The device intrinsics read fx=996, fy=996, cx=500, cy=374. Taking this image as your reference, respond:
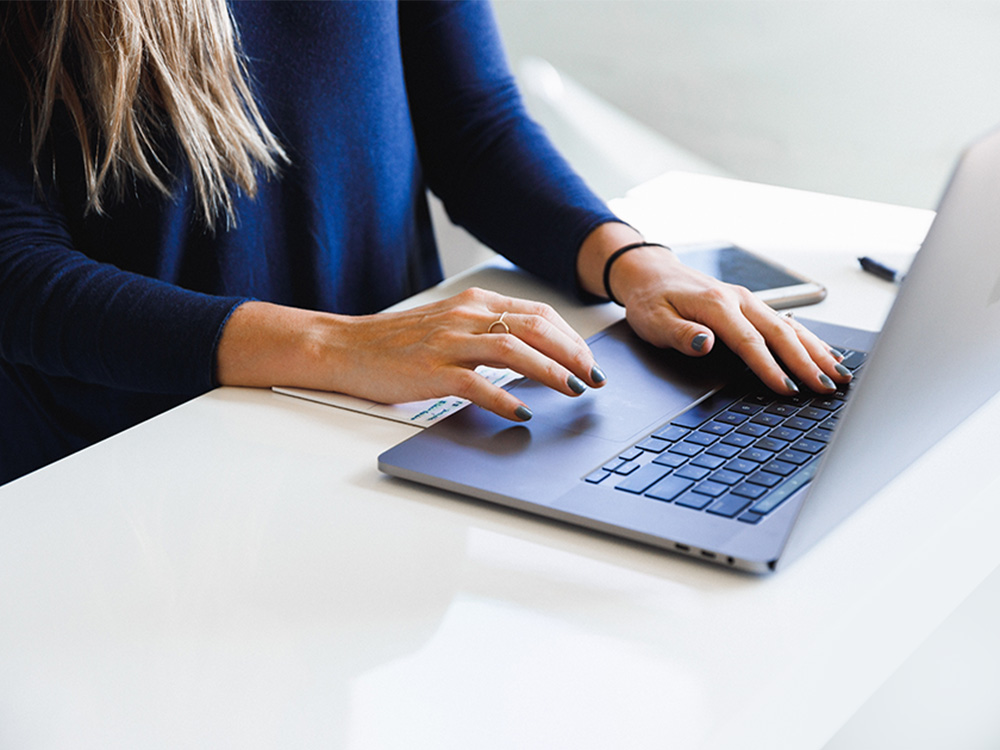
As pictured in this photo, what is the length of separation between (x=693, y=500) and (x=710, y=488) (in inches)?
0.6

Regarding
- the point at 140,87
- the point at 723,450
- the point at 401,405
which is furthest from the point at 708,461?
the point at 140,87

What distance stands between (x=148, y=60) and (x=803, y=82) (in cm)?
213

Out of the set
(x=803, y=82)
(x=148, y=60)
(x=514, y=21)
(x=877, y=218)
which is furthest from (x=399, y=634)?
(x=514, y=21)

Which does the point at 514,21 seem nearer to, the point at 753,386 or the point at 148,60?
the point at 148,60

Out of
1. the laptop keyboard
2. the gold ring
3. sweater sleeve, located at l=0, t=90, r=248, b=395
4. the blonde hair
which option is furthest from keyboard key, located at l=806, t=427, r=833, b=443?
the blonde hair

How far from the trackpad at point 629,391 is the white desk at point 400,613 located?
109 millimetres

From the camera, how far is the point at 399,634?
1.55ft

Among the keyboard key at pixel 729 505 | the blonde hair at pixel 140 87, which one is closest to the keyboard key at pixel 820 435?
the keyboard key at pixel 729 505

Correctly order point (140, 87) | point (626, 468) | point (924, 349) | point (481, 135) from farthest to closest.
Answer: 1. point (481, 135)
2. point (140, 87)
3. point (626, 468)
4. point (924, 349)

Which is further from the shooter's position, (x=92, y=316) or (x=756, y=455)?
(x=92, y=316)

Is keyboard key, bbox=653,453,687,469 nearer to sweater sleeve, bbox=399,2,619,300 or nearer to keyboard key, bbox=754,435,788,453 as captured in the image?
keyboard key, bbox=754,435,788,453

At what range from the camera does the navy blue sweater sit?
79 cm

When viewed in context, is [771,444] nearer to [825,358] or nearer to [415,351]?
[825,358]

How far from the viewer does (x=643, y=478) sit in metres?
0.58
